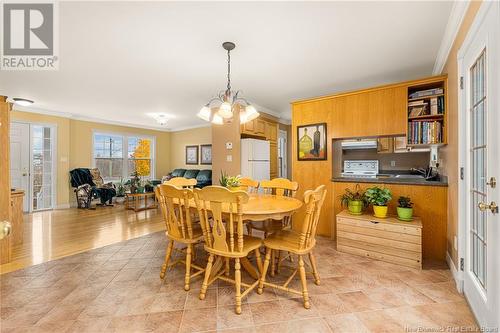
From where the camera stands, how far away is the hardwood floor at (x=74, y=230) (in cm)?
286

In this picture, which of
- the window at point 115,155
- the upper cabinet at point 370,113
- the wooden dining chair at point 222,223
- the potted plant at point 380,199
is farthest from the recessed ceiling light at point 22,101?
the potted plant at point 380,199

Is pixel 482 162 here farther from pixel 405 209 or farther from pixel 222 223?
pixel 222 223

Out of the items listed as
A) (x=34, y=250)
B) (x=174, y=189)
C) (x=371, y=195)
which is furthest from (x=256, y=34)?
(x=34, y=250)

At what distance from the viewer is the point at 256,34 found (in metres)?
2.30

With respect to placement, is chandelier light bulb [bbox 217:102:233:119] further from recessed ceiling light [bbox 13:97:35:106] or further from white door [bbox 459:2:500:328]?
recessed ceiling light [bbox 13:97:35:106]

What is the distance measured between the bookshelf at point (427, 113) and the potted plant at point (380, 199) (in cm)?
74

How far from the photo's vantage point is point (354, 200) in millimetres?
2951

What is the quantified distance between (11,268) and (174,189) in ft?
7.12

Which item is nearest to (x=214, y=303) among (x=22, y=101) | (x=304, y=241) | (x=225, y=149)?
(x=304, y=241)

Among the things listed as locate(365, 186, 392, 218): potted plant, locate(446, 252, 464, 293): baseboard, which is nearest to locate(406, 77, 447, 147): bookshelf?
locate(365, 186, 392, 218): potted plant

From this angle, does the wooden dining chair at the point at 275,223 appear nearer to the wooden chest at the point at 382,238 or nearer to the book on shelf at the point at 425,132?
the wooden chest at the point at 382,238

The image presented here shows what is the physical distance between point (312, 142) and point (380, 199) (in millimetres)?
1300

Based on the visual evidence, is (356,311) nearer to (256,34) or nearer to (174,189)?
(174,189)

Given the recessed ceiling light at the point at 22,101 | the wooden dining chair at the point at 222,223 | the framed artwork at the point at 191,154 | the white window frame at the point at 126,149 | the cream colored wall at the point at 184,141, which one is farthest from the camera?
the framed artwork at the point at 191,154
